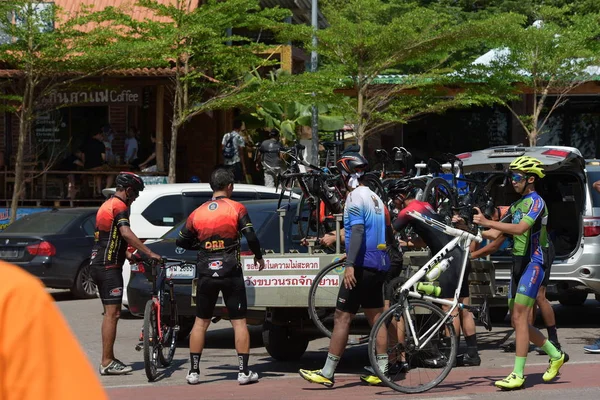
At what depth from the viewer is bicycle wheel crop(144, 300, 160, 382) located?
955cm

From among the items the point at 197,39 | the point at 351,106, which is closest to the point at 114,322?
the point at 197,39

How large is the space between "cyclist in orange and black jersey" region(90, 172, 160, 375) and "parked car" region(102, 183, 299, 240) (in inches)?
173

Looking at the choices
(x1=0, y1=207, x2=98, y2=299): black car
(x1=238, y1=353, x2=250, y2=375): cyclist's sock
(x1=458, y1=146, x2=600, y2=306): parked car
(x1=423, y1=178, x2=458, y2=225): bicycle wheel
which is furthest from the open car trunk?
(x1=0, y1=207, x2=98, y2=299): black car

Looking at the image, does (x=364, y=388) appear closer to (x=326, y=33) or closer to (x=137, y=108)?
(x=326, y=33)

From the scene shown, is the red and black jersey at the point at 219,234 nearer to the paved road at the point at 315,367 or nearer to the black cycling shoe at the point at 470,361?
the paved road at the point at 315,367

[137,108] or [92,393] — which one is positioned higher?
[137,108]

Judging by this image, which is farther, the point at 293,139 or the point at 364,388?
the point at 293,139

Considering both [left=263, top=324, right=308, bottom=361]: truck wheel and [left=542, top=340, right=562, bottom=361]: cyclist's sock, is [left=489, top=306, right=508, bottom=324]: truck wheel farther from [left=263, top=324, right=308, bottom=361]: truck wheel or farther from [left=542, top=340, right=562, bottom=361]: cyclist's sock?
[left=542, top=340, right=562, bottom=361]: cyclist's sock

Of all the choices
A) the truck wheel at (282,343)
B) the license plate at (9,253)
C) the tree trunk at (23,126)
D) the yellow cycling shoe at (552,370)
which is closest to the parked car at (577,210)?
the truck wheel at (282,343)

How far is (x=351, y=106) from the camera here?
23797mm

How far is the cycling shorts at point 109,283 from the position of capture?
390 inches

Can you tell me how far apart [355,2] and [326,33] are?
5.05 feet

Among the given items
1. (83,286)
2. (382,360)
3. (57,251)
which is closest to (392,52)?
(83,286)

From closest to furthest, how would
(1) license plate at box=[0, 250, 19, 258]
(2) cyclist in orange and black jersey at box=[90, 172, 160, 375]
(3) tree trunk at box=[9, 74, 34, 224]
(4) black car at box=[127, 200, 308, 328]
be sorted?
(2) cyclist in orange and black jersey at box=[90, 172, 160, 375] < (4) black car at box=[127, 200, 308, 328] < (1) license plate at box=[0, 250, 19, 258] < (3) tree trunk at box=[9, 74, 34, 224]
